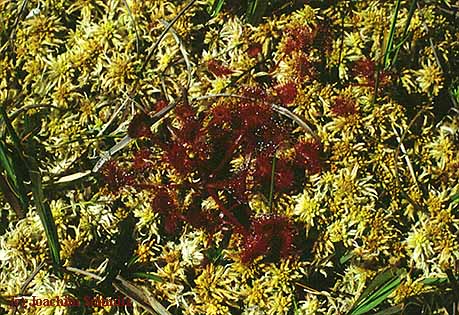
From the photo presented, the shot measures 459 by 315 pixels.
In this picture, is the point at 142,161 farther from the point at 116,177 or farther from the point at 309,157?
the point at 309,157

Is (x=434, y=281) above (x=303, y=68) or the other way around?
the other way around

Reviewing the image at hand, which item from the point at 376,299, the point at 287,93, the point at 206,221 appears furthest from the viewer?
the point at 287,93

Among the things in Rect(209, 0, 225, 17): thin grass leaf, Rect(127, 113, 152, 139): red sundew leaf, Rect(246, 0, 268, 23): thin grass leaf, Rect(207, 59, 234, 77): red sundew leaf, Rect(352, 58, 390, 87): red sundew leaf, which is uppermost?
Rect(209, 0, 225, 17): thin grass leaf

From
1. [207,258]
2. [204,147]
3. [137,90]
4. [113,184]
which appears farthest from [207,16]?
[207,258]

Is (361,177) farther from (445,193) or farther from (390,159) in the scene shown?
(445,193)

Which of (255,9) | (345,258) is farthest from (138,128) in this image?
(345,258)

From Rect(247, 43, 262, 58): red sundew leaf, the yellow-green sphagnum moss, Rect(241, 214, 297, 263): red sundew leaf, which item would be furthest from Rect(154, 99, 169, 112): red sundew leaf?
Rect(241, 214, 297, 263): red sundew leaf

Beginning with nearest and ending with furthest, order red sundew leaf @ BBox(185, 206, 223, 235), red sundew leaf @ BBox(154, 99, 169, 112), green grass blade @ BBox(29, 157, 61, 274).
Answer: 1. green grass blade @ BBox(29, 157, 61, 274)
2. red sundew leaf @ BBox(185, 206, 223, 235)
3. red sundew leaf @ BBox(154, 99, 169, 112)

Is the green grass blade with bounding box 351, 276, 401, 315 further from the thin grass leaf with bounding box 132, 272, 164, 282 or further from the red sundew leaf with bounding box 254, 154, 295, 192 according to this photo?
the thin grass leaf with bounding box 132, 272, 164, 282
